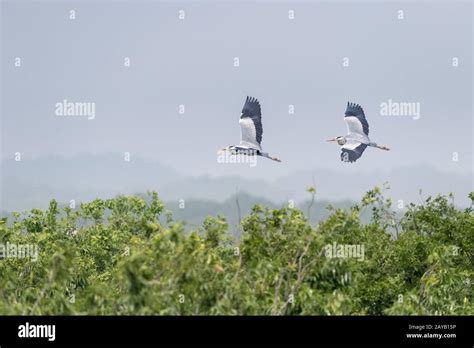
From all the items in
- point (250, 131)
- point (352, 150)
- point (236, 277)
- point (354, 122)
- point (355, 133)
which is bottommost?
point (236, 277)

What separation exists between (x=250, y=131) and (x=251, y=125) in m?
0.22

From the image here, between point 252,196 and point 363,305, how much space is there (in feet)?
368

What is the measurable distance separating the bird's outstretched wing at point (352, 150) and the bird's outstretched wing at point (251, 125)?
3.17m

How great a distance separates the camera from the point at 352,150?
122 ft

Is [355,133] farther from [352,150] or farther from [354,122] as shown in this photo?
[352,150]

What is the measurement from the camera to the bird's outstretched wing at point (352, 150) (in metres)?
35.8

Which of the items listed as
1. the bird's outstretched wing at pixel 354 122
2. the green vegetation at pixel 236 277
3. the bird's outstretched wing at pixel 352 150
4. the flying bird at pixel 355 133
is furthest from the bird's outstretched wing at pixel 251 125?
the green vegetation at pixel 236 277

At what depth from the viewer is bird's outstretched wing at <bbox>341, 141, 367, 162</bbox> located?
118 ft

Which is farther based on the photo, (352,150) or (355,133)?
(355,133)

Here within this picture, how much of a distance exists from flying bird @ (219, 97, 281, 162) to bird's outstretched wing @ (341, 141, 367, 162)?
3074 mm

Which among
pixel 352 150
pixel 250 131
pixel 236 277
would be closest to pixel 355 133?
pixel 352 150

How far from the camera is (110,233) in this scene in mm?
39594
